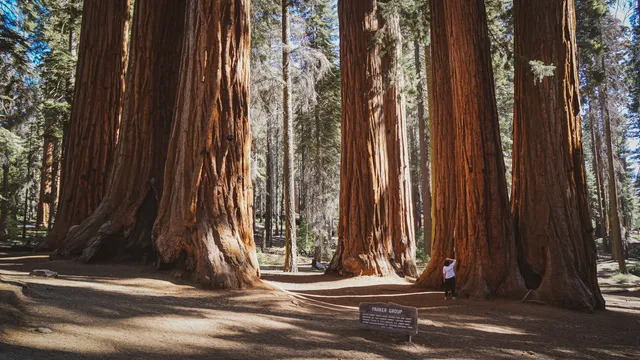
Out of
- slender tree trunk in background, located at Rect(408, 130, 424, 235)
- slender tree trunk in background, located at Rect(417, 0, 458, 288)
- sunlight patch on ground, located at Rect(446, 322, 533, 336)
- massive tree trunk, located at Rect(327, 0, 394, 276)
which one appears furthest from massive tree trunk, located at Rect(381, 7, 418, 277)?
slender tree trunk in background, located at Rect(408, 130, 424, 235)

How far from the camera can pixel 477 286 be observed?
8.41m

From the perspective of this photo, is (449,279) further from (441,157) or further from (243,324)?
(243,324)

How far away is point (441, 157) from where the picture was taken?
34.1 ft

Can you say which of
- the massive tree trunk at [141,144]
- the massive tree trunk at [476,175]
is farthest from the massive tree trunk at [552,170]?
the massive tree trunk at [141,144]

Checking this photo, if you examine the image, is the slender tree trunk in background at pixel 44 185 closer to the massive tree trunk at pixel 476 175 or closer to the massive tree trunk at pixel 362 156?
the massive tree trunk at pixel 362 156

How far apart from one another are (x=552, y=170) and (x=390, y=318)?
5.86m

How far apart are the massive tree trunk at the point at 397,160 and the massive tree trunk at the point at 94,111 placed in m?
7.37

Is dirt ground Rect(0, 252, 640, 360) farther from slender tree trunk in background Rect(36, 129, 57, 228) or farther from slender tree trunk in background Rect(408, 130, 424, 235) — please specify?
slender tree trunk in background Rect(408, 130, 424, 235)

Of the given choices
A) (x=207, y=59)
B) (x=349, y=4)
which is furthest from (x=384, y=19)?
(x=207, y=59)

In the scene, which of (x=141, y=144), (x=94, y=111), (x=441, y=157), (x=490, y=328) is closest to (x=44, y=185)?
(x=94, y=111)

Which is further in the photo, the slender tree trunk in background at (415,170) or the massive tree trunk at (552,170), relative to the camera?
the slender tree trunk in background at (415,170)

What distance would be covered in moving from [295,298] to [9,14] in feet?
31.7

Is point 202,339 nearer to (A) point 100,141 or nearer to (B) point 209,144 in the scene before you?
(B) point 209,144

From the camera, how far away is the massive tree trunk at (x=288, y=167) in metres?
14.6
